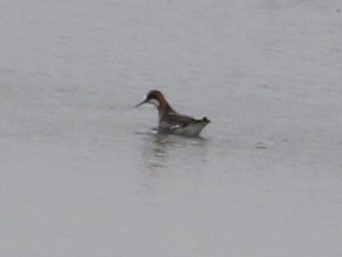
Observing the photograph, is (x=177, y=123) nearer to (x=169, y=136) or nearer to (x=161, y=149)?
(x=169, y=136)

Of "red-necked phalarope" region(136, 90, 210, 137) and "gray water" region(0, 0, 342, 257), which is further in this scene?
"red-necked phalarope" region(136, 90, 210, 137)

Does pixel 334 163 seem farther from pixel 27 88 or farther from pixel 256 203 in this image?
pixel 27 88

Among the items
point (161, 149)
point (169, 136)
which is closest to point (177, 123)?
point (169, 136)

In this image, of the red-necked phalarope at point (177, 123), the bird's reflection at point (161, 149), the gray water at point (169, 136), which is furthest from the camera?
the red-necked phalarope at point (177, 123)

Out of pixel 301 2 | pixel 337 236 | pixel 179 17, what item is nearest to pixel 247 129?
pixel 337 236

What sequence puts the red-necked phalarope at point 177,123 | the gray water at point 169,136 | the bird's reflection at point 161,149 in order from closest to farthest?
the gray water at point 169,136
the bird's reflection at point 161,149
the red-necked phalarope at point 177,123

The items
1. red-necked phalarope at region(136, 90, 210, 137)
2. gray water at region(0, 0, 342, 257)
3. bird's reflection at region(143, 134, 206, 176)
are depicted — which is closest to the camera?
gray water at region(0, 0, 342, 257)

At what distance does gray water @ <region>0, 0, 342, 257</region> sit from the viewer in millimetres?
10164

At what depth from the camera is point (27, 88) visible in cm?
1530

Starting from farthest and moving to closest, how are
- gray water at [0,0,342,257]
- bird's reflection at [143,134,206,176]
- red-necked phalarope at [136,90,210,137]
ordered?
red-necked phalarope at [136,90,210,137] < bird's reflection at [143,134,206,176] < gray water at [0,0,342,257]

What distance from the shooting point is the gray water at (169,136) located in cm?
1016

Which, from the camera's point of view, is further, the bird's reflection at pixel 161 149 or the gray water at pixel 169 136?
the bird's reflection at pixel 161 149

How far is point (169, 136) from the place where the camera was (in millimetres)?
14078

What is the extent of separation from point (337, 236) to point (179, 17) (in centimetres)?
1019
